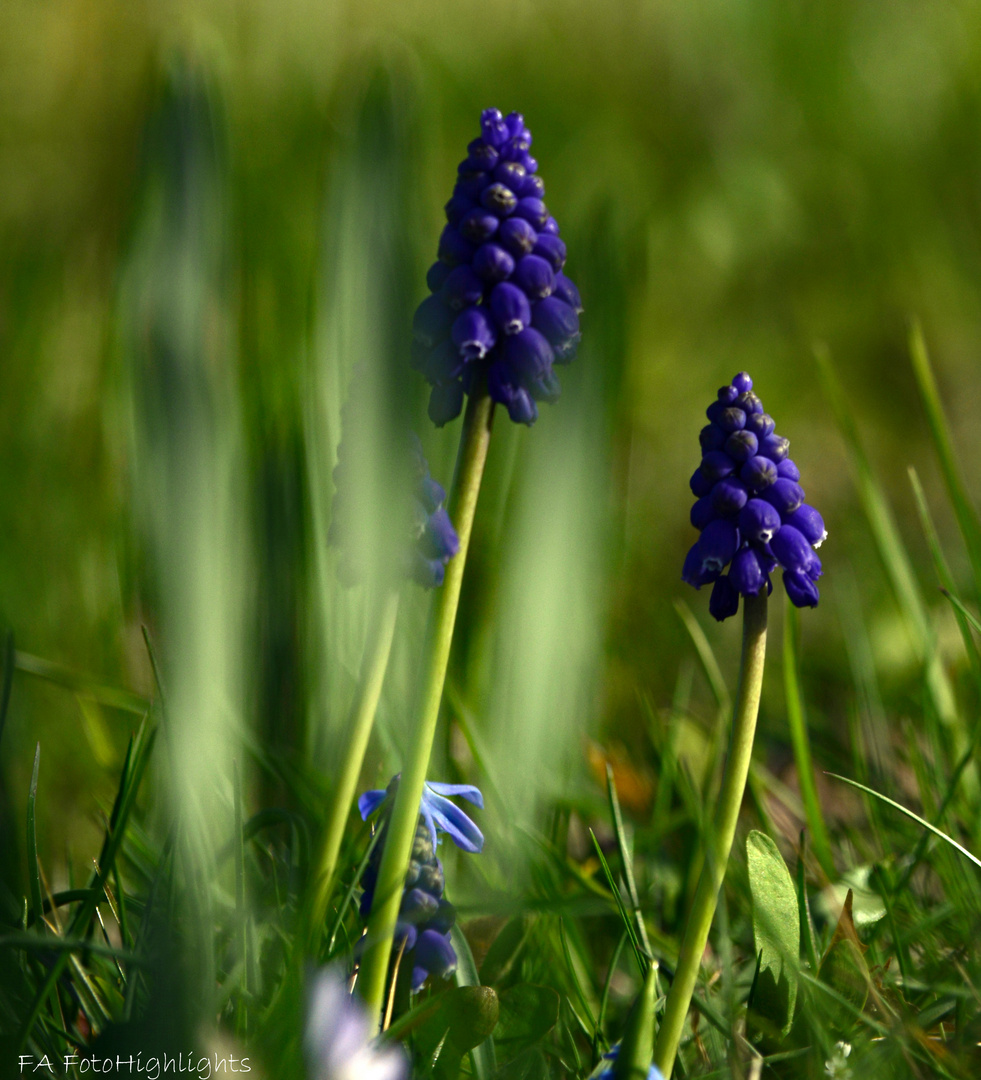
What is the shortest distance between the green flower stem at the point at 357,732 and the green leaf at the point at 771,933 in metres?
0.43

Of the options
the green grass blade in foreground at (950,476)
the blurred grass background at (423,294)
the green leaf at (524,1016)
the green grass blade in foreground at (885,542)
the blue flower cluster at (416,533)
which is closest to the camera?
the blue flower cluster at (416,533)

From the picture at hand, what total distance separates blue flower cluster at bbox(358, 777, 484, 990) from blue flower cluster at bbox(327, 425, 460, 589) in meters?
0.25

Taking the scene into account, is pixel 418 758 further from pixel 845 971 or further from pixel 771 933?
pixel 845 971

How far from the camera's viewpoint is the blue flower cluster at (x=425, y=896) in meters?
1.09

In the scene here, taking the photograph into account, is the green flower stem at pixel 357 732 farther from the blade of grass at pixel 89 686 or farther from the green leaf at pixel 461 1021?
the blade of grass at pixel 89 686

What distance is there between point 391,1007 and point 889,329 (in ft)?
9.97

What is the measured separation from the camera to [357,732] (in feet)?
3.19

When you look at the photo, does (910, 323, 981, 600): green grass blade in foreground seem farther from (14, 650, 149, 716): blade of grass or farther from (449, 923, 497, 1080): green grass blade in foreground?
(14, 650, 149, 716): blade of grass

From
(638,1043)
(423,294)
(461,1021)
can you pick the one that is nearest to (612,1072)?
(638,1043)

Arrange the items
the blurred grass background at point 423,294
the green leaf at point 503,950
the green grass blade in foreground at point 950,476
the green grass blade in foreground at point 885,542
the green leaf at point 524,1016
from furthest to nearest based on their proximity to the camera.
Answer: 1. the green grass blade in foreground at point 885,542
2. the green grass blade in foreground at point 950,476
3. the blurred grass background at point 423,294
4. the green leaf at point 503,950
5. the green leaf at point 524,1016

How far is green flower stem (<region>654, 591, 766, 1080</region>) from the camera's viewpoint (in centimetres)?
95

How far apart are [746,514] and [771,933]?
1.46 feet

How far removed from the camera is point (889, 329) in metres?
3.47

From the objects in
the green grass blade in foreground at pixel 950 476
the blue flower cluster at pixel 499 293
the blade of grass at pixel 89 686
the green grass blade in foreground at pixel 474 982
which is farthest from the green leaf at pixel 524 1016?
the green grass blade in foreground at pixel 950 476
